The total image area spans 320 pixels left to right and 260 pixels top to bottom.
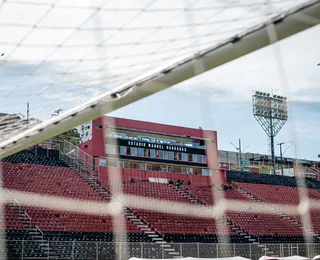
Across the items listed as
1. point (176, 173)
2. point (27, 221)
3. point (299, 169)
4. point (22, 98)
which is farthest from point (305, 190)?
point (22, 98)

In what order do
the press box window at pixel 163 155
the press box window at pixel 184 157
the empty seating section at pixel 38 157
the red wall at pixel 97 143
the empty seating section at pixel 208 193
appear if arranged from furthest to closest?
the press box window at pixel 184 157 < the press box window at pixel 163 155 < the empty seating section at pixel 208 193 < the red wall at pixel 97 143 < the empty seating section at pixel 38 157

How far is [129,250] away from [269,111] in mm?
28046

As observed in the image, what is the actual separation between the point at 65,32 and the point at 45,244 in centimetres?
1235

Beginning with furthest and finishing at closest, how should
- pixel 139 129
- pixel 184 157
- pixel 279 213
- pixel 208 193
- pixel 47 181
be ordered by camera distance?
pixel 279 213 < pixel 184 157 < pixel 208 193 < pixel 139 129 < pixel 47 181

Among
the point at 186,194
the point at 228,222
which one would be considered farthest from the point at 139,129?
the point at 228,222

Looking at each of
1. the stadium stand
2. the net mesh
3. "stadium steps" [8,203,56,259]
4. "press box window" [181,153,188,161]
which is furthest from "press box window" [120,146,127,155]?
the net mesh

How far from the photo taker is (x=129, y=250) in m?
17.0

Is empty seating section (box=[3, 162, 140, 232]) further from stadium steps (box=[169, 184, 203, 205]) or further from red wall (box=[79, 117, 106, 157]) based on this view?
stadium steps (box=[169, 184, 203, 205])

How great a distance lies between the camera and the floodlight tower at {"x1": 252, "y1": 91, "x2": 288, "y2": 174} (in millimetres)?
42156

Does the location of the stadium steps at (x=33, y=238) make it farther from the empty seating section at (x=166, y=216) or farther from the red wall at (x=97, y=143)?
the red wall at (x=97, y=143)

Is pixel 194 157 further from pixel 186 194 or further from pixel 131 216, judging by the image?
pixel 131 216

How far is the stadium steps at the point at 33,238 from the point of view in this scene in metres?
15.9

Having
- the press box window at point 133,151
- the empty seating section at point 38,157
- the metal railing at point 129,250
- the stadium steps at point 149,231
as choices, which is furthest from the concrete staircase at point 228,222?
the empty seating section at point 38,157

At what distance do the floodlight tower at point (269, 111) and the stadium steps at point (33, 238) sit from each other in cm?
2687
